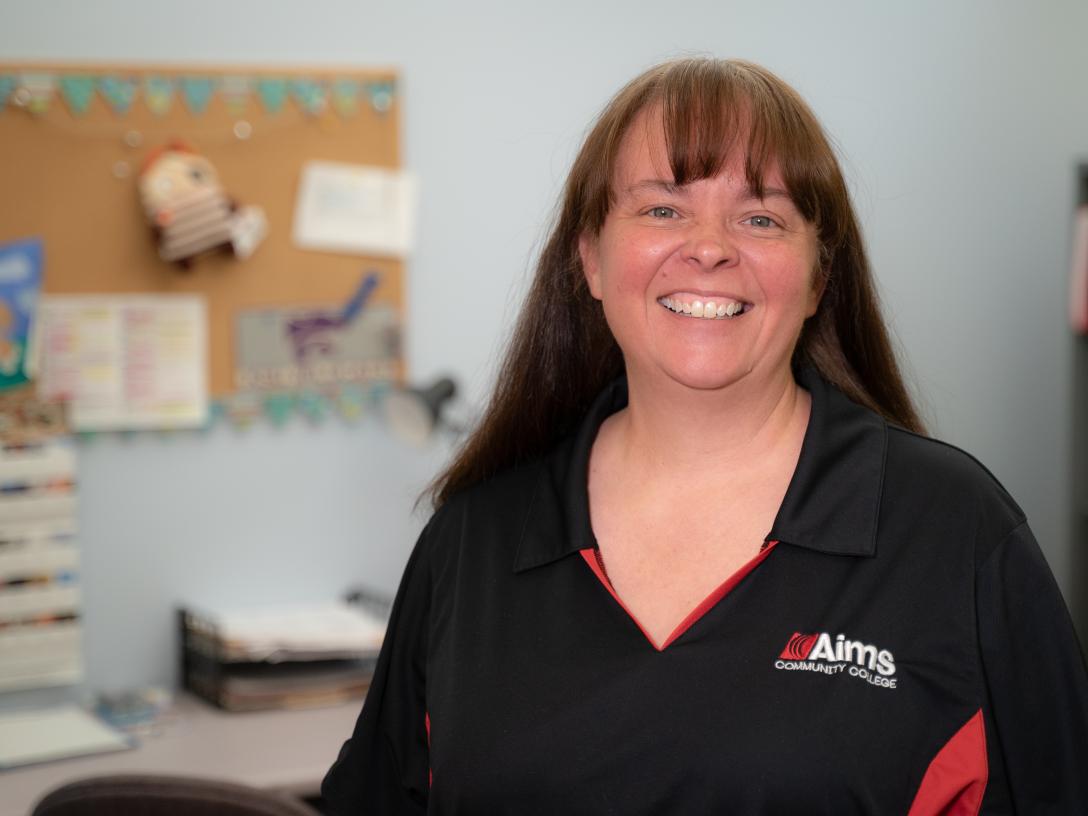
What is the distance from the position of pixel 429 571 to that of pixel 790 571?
1.32 feet

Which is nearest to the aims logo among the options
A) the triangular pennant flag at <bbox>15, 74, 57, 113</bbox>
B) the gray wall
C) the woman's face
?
the woman's face

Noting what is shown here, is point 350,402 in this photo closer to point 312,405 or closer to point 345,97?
point 312,405

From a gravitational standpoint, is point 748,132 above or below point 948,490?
above

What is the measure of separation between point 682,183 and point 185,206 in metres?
1.43

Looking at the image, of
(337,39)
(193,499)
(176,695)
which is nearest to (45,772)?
(176,695)

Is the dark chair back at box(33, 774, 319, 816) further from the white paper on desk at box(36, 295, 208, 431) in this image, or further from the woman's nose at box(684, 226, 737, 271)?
the white paper on desk at box(36, 295, 208, 431)

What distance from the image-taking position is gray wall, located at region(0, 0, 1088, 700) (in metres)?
2.64

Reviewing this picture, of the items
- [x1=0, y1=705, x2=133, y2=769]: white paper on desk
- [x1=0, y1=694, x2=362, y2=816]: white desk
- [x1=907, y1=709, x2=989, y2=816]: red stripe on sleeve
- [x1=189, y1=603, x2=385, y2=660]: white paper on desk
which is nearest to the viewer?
[x1=907, y1=709, x2=989, y2=816]: red stripe on sleeve

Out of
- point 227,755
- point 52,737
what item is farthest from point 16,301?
point 227,755

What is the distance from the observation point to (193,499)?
2664mm

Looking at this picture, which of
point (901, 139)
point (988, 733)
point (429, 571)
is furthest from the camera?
point (901, 139)

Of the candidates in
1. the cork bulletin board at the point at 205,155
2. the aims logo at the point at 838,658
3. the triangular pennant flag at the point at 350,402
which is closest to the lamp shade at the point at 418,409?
the triangular pennant flag at the point at 350,402

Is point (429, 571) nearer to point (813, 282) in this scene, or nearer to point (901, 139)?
point (813, 282)

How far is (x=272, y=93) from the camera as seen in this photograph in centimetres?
264
